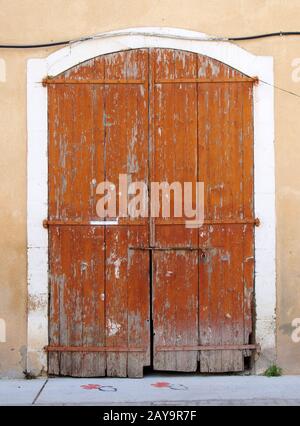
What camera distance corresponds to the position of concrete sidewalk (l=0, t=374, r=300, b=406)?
21.1ft

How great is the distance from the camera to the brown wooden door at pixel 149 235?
719cm

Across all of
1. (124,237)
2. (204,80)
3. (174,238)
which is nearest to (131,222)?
(124,237)

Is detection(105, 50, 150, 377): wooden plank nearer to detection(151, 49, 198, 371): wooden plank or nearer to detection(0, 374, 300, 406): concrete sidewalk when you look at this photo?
detection(151, 49, 198, 371): wooden plank

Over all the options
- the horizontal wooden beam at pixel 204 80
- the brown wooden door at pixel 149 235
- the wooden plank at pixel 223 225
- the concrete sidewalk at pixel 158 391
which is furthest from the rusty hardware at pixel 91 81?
the concrete sidewalk at pixel 158 391

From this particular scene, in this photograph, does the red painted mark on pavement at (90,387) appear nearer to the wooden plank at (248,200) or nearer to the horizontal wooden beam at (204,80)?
the wooden plank at (248,200)

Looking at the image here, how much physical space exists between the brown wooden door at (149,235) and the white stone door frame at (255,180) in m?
0.08

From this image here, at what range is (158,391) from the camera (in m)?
6.77

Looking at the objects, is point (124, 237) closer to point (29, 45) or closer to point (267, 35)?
point (29, 45)

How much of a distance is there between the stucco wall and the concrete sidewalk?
0.35 meters

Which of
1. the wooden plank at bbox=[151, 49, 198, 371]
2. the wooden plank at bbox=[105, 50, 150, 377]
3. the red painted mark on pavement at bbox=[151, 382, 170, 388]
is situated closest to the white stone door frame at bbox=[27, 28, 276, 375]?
the wooden plank at bbox=[151, 49, 198, 371]

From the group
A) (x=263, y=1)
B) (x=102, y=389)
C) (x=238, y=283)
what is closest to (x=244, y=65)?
(x=263, y=1)

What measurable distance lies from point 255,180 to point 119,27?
1878 mm

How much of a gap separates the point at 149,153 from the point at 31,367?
2236 mm

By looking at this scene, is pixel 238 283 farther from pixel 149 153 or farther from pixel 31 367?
pixel 31 367
